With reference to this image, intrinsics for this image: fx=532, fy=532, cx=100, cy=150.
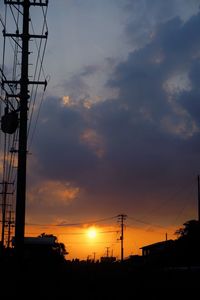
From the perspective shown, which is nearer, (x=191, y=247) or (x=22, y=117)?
(x=22, y=117)

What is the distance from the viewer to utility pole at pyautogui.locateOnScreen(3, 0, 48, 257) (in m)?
16.6

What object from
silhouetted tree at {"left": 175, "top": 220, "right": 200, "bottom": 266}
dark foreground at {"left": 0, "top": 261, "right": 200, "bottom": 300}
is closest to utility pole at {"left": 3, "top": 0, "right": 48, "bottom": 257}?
dark foreground at {"left": 0, "top": 261, "right": 200, "bottom": 300}

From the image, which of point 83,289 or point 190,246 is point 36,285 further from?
point 190,246

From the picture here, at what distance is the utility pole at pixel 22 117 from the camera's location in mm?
16562

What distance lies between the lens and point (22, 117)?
57.4 ft

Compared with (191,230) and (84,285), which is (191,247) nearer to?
(191,230)

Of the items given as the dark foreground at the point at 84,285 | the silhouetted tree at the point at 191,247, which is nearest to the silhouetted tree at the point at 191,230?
the silhouetted tree at the point at 191,247

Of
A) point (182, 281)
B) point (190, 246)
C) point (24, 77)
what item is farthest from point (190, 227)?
point (24, 77)

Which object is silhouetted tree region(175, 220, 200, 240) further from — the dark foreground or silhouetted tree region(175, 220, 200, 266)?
the dark foreground

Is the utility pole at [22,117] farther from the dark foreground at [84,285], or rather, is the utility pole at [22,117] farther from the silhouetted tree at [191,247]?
the silhouetted tree at [191,247]

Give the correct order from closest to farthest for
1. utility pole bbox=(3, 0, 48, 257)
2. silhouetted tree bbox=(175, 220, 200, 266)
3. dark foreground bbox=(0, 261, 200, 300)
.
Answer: dark foreground bbox=(0, 261, 200, 300), utility pole bbox=(3, 0, 48, 257), silhouetted tree bbox=(175, 220, 200, 266)

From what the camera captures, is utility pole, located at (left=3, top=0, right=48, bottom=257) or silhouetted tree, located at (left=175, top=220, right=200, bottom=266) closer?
utility pole, located at (left=3, top=0, right=48, bottom=257)

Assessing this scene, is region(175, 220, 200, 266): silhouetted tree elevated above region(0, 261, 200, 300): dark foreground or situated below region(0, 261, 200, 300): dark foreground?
above

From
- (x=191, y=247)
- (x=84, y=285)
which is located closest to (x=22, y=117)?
(x=84, y=285)
